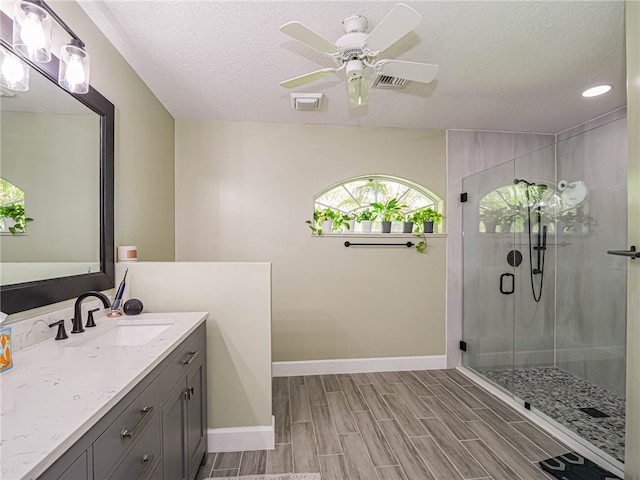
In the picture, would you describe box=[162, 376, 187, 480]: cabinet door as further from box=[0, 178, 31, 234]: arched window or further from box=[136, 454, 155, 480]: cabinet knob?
box=[0, 178, 31, 234]: arched window

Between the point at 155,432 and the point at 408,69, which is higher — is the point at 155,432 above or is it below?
below

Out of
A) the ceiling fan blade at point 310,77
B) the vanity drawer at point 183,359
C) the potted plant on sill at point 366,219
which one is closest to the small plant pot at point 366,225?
the potted plant on sill at point 366,219

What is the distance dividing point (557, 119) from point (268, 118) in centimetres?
286

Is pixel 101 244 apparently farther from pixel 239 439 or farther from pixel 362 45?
pixel 362 45

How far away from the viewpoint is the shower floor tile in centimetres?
217

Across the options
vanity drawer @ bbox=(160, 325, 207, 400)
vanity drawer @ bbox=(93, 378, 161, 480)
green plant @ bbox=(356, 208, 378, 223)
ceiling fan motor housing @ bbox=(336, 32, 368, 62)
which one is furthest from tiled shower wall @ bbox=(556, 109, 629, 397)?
vanity drawer @ bbox=(93, 378, 161, 480)

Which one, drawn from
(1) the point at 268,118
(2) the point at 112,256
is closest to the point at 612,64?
(1) the point at 268,118

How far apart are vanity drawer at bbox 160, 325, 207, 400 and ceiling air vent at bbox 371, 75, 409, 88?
6.77 feet

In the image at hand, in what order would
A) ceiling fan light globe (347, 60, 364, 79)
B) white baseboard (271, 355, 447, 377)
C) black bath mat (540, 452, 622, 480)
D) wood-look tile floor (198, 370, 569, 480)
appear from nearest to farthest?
ceiling fan light globe (347, 60, 364, 79), black bath mat (540, 452, 622, 480), wood-look tile floor (198, 370, 569, 480), white baseboard (271, 355, 447, 377)

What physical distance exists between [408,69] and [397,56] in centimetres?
39

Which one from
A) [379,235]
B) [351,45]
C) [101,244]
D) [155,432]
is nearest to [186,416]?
[155,432]

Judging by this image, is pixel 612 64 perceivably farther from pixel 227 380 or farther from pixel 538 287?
pixel 227 380

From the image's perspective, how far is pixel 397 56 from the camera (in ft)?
7.08

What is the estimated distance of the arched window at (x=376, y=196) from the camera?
357 cm
